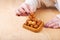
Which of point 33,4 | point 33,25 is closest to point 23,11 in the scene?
point 33,4

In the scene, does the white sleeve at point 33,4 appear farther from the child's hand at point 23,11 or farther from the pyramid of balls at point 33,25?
the pyramid of balls at point 33,25

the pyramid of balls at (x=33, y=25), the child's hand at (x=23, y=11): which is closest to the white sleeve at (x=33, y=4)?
the child's hand at (x=23, y=11)

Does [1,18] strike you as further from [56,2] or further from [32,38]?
[56,2]

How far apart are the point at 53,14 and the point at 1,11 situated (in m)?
0.50

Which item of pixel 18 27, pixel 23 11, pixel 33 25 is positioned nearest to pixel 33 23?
pixel 33 25

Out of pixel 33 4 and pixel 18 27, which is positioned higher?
pixel 33 4

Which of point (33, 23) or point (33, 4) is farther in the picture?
point (33, 4)

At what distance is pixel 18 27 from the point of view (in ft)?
3.43

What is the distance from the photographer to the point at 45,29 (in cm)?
104

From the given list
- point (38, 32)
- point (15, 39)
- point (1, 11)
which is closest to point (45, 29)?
point (38, 32)

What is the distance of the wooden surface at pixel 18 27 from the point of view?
0.96 meters

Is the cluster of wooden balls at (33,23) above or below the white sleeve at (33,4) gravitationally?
below

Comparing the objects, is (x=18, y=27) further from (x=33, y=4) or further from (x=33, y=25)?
(x=33, y=4)

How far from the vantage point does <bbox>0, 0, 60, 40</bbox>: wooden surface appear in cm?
96
